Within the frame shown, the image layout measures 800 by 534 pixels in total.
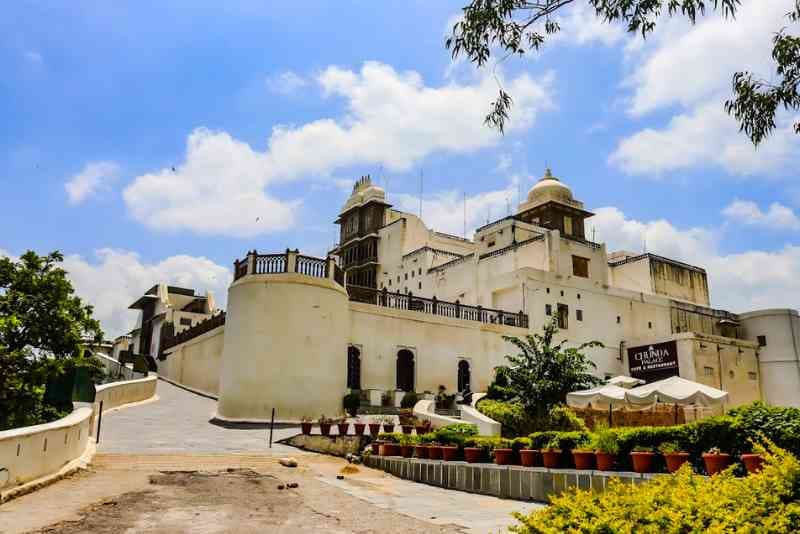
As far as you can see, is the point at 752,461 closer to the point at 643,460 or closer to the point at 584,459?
the point at 643,460

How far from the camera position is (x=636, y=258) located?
141ft

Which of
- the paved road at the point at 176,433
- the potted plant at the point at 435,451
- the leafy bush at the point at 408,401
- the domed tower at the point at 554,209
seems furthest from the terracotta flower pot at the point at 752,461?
the domed tower at the point at 554,209

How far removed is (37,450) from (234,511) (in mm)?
3690

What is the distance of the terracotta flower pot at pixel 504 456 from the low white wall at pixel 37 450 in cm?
700

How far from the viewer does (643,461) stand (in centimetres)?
840

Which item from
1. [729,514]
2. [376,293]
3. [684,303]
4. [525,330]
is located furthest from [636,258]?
[729,514]

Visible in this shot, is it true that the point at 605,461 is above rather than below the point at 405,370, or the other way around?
below

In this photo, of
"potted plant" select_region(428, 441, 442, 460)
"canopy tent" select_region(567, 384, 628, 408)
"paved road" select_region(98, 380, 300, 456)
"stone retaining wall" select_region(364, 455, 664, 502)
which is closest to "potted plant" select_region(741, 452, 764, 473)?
"stone retaining wall" select_region(364, 455, 664, 502)

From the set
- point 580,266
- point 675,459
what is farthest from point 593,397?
point 580,266

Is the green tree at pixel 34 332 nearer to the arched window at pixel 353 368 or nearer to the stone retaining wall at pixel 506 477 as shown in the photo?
the stone retaining wall at pixel 506 477

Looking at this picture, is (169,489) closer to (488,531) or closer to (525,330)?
(488,531)

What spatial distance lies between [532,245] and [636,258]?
418 inches

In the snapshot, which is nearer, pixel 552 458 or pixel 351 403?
pixel 552 458

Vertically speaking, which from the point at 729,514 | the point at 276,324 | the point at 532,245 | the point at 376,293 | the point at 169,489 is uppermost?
the point at 532,245
